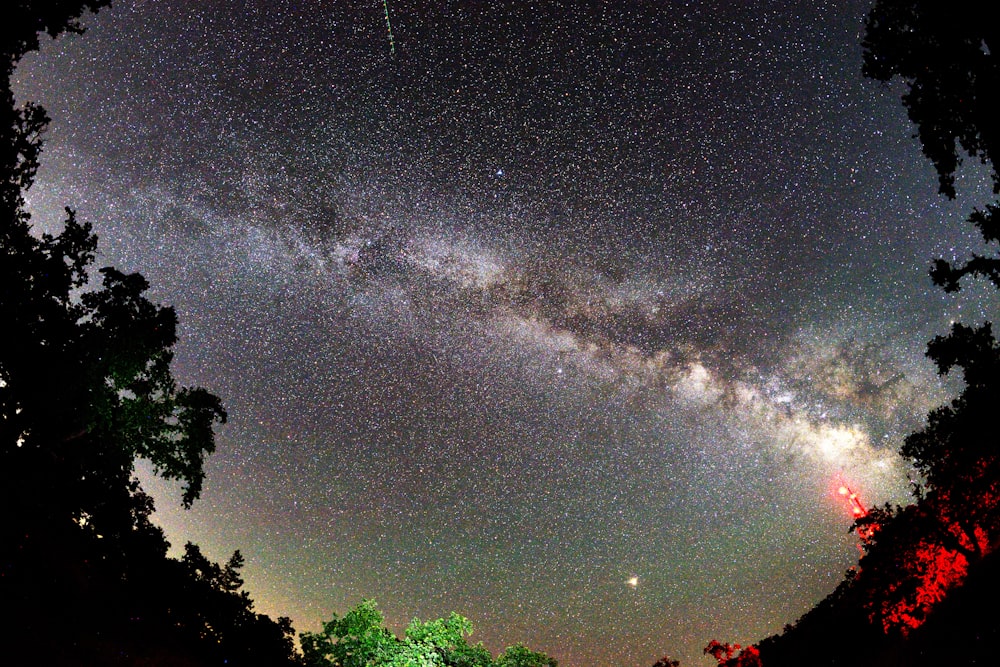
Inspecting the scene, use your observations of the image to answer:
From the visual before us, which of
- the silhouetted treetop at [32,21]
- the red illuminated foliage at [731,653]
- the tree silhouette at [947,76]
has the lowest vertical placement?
the red illuminated foliage at [731,653]

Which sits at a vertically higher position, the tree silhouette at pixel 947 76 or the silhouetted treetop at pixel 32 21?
the silhouetted treetop at pixel 32 21

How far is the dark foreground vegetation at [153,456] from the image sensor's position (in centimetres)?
1270

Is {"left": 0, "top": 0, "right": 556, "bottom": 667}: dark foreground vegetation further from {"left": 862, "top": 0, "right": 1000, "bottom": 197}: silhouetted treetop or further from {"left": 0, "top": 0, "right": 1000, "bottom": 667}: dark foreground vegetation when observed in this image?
{"left": 862, "top": 0, "right": 1000, "bottom": 197}: silhouetted treetop

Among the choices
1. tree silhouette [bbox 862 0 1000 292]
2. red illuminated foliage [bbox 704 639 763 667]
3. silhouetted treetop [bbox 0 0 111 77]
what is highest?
silhouetted treetop [bbox 0 0 111 77]

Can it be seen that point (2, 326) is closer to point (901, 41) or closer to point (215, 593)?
point (215, 593)

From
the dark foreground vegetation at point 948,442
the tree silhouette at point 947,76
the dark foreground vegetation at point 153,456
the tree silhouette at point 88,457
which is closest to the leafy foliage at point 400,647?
the dark foreground vegetation at point 153,456

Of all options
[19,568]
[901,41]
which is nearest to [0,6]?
[19,568]

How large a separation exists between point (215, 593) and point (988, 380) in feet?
75.3

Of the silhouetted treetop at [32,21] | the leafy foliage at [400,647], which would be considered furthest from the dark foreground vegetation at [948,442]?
the silhouetted treetop at [32,21]

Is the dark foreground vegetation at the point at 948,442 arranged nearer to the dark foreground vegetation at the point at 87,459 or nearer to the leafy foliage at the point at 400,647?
the leafy foliage at the point at 400,647

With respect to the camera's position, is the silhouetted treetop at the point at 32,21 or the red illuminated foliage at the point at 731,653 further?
the red illuminated foliage at the point at 731,653

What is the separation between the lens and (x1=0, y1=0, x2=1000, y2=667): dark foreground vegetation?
1270 centimetres

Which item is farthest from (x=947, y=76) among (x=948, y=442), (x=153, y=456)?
(x=153, y=456)

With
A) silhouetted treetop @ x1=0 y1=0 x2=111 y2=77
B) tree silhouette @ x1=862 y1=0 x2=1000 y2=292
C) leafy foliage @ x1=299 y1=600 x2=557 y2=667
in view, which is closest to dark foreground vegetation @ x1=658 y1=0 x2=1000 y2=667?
tree silhouette @ x1=862 y1=0 x2=1000 y2=292
